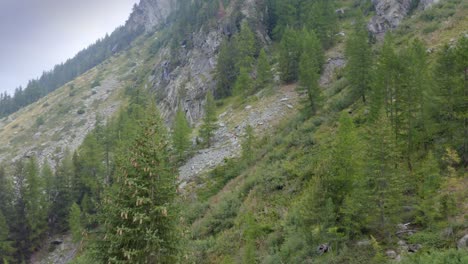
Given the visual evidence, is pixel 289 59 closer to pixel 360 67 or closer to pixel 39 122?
pixel 360 67

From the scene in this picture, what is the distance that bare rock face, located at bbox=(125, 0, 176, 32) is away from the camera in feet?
604

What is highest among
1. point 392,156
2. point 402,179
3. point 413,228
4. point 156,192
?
point 156,192

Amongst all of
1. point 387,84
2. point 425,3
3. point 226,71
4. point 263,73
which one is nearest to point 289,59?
point 263,73

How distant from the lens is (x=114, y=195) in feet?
39.5

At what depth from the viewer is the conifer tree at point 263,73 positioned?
183 feet

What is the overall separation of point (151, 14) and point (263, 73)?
152 metres

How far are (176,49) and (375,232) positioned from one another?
81.8 m

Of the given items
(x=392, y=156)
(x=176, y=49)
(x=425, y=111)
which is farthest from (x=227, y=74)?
(x=392, y=156)

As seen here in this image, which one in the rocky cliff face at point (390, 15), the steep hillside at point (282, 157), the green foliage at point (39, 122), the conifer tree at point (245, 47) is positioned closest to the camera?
the steep hillside at point (282, 157)

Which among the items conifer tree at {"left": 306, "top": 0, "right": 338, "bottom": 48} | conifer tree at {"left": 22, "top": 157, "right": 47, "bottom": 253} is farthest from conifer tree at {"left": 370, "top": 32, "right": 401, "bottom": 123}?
conifer tree at {"left": 22, "top": 157, "right": 47, "bottom": 253}

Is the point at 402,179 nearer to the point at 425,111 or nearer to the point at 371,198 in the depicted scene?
the point at 371,198

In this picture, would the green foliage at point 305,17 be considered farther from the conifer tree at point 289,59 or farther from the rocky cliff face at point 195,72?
the conifer tree at point 289,59

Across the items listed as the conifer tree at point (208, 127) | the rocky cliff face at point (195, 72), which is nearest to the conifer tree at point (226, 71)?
the rocky cliff face at point (195, 72)

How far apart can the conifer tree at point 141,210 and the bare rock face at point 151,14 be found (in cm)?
17878
